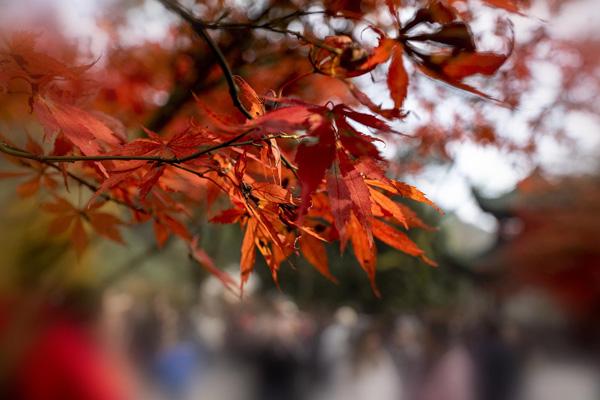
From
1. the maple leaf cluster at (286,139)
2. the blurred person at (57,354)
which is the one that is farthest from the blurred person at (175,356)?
the maple leaf cluster at (286,139)

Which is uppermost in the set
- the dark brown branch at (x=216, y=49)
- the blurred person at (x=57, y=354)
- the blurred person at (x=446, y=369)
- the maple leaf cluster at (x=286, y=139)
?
the dark brown branch at (x=216, y=49)

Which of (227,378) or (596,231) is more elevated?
(596,231)

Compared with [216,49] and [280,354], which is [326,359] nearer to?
[280,354]

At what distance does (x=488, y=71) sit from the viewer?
1.68 feet

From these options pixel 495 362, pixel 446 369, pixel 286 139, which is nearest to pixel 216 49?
pixel 286 139

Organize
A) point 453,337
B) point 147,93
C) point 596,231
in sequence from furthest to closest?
1. point 453,337
2. point 596,231
3. point 147,93

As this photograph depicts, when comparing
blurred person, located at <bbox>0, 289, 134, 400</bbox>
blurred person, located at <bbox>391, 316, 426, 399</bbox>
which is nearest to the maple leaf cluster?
blurred person, located at <bbox>0, 289, 134, 400</bbox>

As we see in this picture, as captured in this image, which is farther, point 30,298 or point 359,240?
point 30,298

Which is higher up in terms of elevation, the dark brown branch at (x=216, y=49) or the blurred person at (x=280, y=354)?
the dark brown branch at (x=216, y=49)

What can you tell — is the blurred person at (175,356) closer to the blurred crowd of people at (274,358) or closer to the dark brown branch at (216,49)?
the blurred crowd of people at (274,358)

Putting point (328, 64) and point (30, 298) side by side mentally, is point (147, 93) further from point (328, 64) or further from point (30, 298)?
point (328, 64)

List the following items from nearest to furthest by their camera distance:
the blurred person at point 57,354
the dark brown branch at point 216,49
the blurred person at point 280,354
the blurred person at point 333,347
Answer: the dark brown branch at point 216,49
the blurred person at point 57,354
the blurred person at point 280,354
the blurred person at point 333,347

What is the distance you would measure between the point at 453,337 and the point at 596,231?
3.32 m

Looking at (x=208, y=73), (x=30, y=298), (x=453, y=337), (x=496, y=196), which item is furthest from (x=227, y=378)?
(x=496, y=196)
